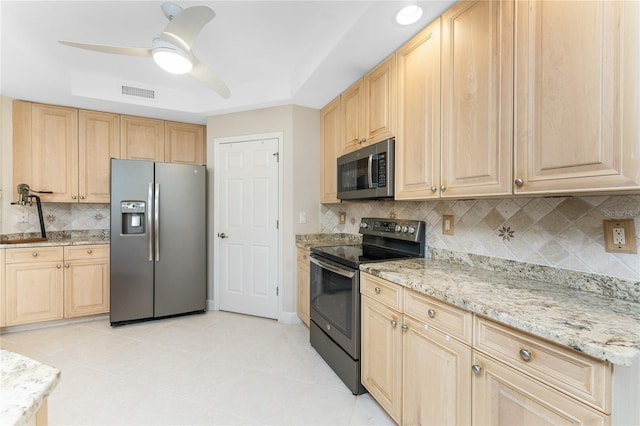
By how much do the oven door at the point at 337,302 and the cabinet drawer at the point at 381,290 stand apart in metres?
0.06

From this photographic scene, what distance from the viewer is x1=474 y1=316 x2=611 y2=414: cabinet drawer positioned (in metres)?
0.74

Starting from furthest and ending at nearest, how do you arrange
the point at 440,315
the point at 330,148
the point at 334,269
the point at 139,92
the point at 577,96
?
the point at 139,92 < the point at 330,148 < the point at 334,269 < the point at 440,315 < the point at 577,96

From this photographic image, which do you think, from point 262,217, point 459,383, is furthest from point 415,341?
point 262,217

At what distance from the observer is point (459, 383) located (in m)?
1.15

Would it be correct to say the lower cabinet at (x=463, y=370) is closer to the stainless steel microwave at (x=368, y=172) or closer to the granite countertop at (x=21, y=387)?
the stainless steel microwave at (x=368, y=172)

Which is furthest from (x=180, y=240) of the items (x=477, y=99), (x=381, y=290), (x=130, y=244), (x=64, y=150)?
(x=477, y=99)

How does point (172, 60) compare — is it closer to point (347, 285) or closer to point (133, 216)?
point (347, 285)

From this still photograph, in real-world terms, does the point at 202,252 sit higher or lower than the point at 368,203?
lower

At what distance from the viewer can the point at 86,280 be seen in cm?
299

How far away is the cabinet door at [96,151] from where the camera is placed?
316 centimetres

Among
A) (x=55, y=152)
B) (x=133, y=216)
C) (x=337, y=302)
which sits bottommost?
(x=337, y=302)

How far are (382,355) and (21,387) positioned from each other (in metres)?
1.49

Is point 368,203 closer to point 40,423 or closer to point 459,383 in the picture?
point 459,383

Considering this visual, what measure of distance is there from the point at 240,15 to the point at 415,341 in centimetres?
233
